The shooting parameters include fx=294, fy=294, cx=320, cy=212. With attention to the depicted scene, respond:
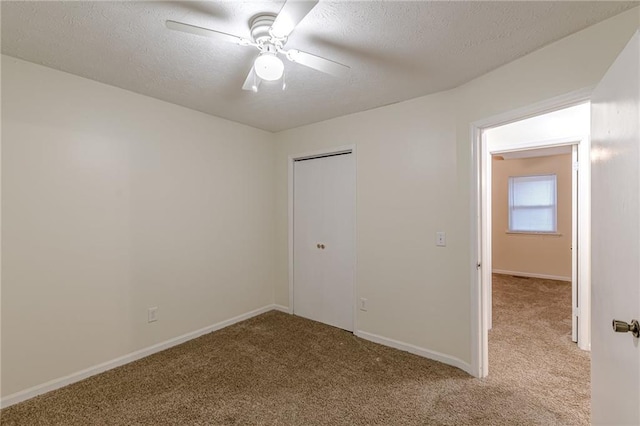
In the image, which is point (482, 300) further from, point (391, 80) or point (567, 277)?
point (567, 277)

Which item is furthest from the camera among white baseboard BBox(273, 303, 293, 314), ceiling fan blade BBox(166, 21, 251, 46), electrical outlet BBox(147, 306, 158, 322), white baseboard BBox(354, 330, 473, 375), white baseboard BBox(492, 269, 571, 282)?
Answer: white baseboard BBox(492, 269, 571, 282)

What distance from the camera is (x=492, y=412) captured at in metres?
1.87

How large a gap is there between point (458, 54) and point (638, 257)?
1491 millimetres

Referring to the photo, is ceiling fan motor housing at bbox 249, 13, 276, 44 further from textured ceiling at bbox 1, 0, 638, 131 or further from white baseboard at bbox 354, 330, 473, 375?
white baseboard at bbox 354, 330, 473, 375

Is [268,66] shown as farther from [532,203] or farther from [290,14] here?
[532,203]

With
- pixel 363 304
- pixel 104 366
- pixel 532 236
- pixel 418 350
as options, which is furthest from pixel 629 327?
pixel 532 236

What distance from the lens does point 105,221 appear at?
2.36 m

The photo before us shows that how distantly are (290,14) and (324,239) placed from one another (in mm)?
2471

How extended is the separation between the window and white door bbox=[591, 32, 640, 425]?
16.2ft

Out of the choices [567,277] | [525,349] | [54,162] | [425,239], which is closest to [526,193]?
[567,277]

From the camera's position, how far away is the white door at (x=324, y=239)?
3215mm

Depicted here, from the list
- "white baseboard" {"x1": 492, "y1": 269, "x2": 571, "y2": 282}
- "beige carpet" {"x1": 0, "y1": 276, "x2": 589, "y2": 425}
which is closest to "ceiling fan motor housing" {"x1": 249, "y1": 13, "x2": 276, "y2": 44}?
"beige carpet" {"x1": 0, "y1": 276, "x2": 589, "y2": 425}

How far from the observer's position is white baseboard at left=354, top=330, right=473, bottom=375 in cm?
238

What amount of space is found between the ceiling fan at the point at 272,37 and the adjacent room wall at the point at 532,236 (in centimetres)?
560
